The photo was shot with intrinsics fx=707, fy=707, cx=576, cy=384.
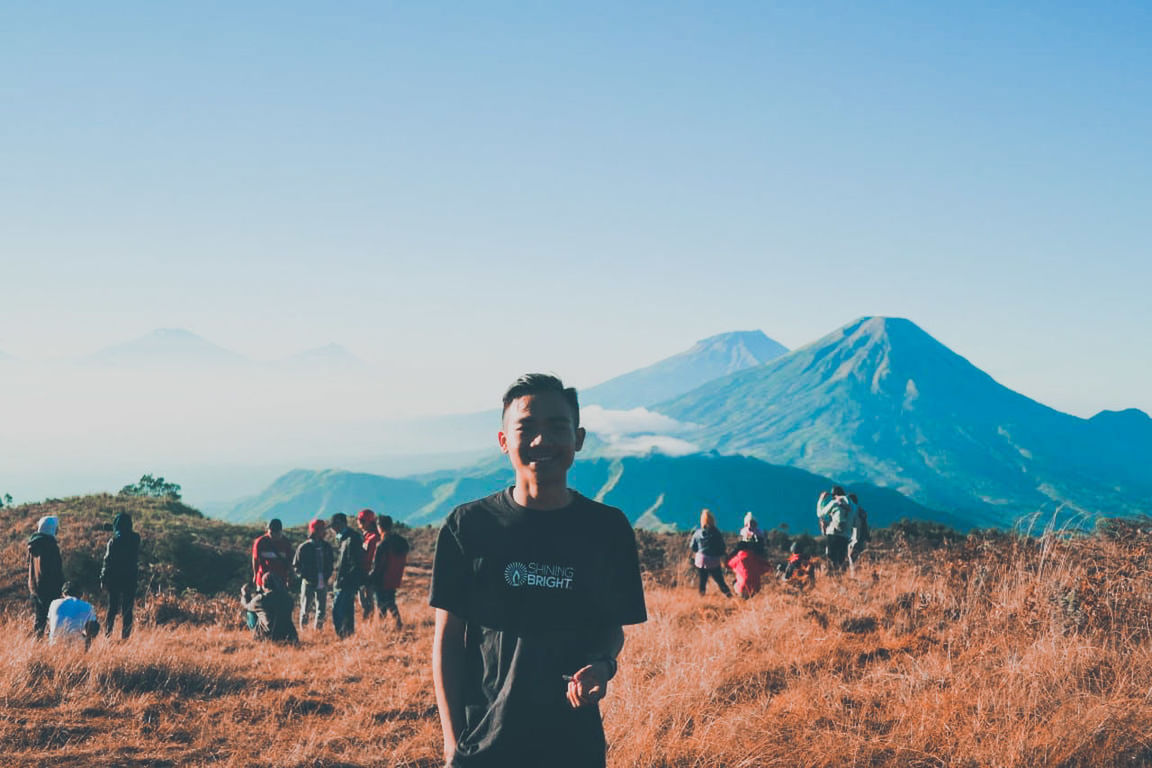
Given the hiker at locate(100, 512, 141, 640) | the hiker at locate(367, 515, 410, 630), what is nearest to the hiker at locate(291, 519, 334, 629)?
the hiker at locate(367, 515, 410, 630)

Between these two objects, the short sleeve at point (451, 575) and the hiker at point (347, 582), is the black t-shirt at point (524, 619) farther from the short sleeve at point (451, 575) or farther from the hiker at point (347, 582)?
the hiker at point (347, 582)

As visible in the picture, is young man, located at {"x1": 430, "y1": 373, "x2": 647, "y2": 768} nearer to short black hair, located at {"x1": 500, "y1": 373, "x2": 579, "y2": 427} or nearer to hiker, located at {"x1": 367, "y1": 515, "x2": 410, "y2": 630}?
short black hair, located at {"x1": 500, "y1": 373, "x2": 579, "y2": 427}

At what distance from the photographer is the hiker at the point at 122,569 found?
9242 millimetres

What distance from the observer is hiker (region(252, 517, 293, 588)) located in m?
9.62

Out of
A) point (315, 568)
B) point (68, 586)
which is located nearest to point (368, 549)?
point (315, 568)

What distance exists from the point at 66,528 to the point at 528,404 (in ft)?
70.0

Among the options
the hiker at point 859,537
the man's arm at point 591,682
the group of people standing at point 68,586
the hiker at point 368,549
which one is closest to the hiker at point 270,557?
the hiker at point 368,549

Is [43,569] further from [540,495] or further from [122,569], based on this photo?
[540,495]

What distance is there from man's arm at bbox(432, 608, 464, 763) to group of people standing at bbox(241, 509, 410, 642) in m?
8.07

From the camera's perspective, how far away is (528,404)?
2.40 metres

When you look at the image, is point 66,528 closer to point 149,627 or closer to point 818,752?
point 149,627

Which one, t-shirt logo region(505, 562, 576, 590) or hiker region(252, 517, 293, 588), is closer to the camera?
t-shirt logo region(505, 562, 576, 590)

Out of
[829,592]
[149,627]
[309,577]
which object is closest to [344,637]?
[309,577]

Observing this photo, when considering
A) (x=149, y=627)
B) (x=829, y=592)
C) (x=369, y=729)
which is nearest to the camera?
(x=369, y=729)
